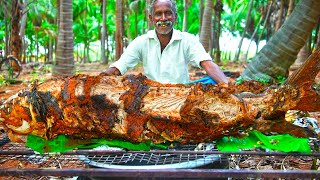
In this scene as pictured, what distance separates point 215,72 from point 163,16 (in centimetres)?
85

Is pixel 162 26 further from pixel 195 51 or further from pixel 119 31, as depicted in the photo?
pixel 119 31

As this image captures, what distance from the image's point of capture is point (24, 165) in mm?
3740

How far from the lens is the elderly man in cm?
367

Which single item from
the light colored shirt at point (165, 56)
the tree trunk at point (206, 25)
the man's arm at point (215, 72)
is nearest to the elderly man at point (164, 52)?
the light colored shirt at point (165, 56)

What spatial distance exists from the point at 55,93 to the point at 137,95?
0.61 m

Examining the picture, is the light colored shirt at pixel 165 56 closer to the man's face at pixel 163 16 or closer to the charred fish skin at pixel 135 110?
the man's face at pixel 163 16

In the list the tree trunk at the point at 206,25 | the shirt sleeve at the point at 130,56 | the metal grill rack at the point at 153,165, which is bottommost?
the metal grill rack at the point at 153,165

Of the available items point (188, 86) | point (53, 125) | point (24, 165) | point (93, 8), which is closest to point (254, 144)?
point (188, 86)

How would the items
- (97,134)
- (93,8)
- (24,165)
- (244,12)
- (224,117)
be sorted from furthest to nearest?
(93,8)
(244,12)
(24,165)
(97,134)
(224,117)

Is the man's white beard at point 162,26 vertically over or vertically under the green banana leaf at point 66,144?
over

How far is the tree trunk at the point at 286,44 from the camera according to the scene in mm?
6734

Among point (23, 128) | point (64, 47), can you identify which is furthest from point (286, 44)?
point (23, 128)

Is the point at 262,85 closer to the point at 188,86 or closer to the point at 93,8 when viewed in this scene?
the point at 188,86

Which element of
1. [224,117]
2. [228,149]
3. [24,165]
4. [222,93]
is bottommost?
[24,165]
